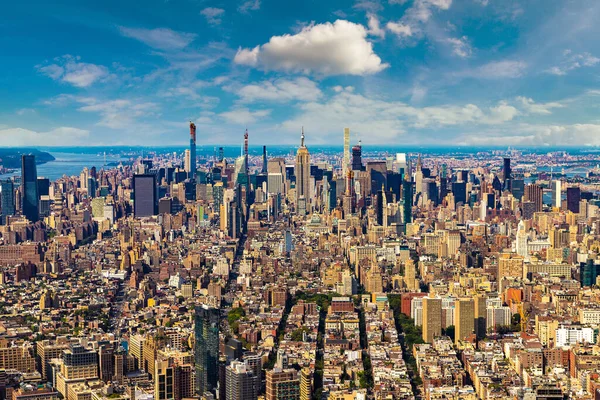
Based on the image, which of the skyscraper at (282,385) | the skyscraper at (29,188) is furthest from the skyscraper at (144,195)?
the skyscraper at (282,385)

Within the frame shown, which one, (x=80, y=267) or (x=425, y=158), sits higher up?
(x=425, y=158)

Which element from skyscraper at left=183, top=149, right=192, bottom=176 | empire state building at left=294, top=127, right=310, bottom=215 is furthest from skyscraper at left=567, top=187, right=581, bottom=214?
skyscraper at left=183, top=149, right=192, bottom=176

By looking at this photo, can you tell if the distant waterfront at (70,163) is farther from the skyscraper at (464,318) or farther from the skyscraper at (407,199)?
the skyscraper at (464,318)

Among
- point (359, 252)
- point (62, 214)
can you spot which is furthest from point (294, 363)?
point (62, 214)

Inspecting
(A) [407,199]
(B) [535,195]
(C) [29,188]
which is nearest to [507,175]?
(B) [535,195]

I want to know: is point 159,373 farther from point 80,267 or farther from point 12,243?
point 12,243

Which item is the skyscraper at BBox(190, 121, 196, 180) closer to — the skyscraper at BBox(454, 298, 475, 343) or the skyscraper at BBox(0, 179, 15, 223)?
the skyscraper at BBox(0, 179, 15, 223)

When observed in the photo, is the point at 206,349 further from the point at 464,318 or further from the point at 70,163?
the point at 70,163
